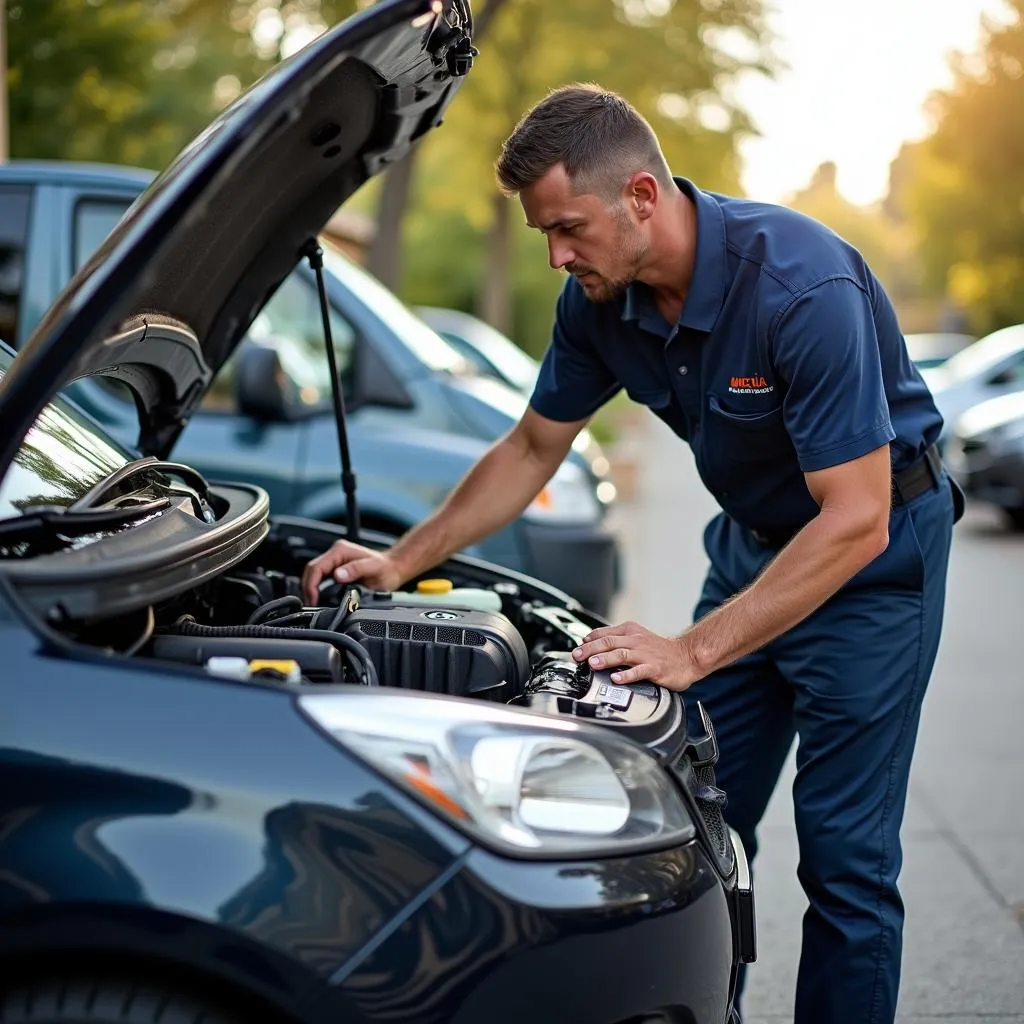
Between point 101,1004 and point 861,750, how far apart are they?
163 cm

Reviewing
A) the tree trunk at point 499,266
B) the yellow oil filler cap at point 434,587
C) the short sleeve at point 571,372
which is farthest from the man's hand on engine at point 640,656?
the tree trunk at point 499,266

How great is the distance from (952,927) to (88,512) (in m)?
2.77

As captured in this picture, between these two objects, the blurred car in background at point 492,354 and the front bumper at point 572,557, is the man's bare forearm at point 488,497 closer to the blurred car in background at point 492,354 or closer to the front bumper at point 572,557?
the front bumper at point 572,557

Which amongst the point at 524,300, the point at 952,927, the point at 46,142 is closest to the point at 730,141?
the point at 46,142

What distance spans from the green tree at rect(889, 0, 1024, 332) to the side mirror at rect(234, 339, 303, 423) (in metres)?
33.4

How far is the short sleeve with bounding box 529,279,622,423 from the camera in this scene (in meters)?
3.17

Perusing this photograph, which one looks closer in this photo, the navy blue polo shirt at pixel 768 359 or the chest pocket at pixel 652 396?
the navy blue polo shirt at pixel 768 359

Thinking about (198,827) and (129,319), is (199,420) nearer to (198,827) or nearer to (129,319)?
(129,319)

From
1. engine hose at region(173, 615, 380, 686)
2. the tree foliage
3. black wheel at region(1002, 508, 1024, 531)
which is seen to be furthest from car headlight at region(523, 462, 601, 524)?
the tree foliage

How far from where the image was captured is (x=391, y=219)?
554 inches

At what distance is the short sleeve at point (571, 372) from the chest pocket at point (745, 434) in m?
0.45

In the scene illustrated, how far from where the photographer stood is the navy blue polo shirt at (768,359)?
2549 mm

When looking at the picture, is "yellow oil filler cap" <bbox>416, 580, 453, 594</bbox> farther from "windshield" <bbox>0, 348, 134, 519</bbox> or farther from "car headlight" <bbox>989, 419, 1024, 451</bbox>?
"car headlight" <bbox>989, 419, 1024, 451</bbox>

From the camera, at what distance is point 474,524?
332 cm
